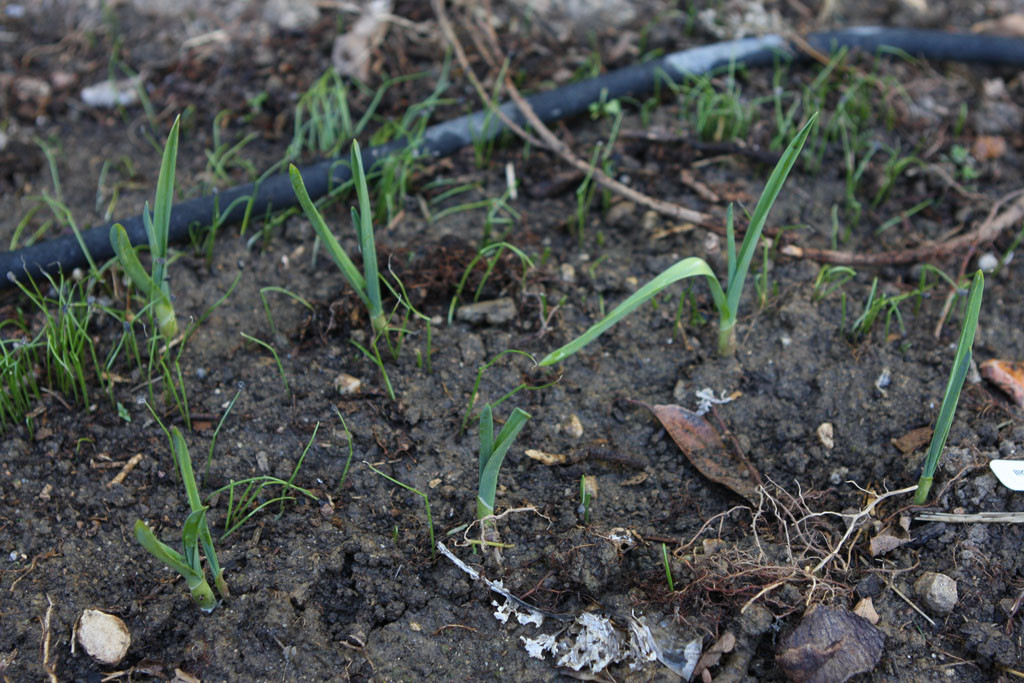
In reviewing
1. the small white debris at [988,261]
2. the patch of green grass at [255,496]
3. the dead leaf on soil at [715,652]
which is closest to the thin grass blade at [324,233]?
the patch of green grass at [255,496]

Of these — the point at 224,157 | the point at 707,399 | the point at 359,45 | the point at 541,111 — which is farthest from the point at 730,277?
the point at 359,45

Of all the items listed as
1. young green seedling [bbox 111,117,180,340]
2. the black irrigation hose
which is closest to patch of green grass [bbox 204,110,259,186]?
the black irrigation hose

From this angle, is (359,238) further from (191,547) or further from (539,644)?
(539,644)

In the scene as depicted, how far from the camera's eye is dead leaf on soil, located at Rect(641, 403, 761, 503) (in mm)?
1756

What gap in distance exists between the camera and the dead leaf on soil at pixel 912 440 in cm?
181

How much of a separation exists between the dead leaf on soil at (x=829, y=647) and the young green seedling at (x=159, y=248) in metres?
1.51

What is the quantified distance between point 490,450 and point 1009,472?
3.48 feet

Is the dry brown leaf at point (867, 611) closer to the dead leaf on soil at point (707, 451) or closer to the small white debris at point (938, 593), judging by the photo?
the small white debris at point (938, 593)

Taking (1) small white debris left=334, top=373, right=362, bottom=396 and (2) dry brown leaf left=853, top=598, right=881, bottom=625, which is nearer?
(2) dry brown leaf left=853, top=598, right=881, bottom=625

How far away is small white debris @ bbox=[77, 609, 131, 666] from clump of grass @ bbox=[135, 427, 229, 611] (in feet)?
0.45

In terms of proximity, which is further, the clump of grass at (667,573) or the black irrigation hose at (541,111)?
the black irrigation hose at (541,111)

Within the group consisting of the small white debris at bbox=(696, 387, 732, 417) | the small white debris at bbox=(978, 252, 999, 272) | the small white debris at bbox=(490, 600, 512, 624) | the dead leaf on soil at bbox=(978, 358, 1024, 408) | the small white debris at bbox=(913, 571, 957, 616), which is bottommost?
the small white debris at bbox=(490, 600, 512, 624)

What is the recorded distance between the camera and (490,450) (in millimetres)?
1493

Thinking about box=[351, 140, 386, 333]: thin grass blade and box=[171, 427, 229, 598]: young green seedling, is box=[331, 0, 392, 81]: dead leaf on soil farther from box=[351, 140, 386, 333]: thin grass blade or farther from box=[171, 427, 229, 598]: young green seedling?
box=[171, 427, 229, 598]: young green seedling
